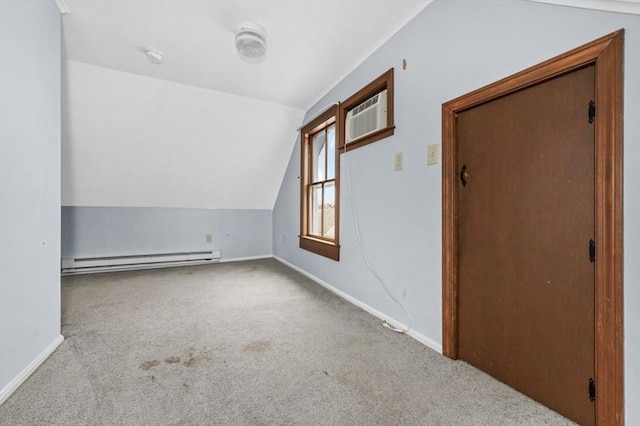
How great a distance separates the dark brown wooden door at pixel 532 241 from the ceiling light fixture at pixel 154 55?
249cm

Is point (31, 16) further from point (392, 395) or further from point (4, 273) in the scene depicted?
point (392, 395)

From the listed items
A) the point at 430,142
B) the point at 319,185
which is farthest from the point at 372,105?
the point at 319,185

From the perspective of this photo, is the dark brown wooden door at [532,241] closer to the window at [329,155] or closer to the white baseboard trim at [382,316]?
the white baseboard trim at [382,316]

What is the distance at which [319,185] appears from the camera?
11.0ft

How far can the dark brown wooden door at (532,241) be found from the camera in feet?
3.54

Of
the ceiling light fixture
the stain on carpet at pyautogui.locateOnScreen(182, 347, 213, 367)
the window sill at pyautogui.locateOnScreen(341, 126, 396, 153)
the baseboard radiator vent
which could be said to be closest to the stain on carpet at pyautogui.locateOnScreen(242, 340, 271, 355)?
the stain on carpet at pyautogui.locateOnScreen(182, 347, 213, 367)

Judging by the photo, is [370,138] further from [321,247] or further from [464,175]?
[321,247]

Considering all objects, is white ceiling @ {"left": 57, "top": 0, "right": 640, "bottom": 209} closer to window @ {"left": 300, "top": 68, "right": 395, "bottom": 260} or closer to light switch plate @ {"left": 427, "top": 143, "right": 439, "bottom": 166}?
window @ {"left": 300, "top": 68, "right": 395, "bottom": 260}

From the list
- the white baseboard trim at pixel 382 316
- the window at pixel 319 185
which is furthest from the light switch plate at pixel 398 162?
the white baseboard trim at pixel 382 316

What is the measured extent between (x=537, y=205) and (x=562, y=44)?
685 millimetres

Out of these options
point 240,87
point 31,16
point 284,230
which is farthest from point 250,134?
point 31,16

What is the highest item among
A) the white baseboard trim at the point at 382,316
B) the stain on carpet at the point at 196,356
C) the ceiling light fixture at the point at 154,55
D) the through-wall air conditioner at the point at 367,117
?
the ceiling light fixture at the point at 154,55

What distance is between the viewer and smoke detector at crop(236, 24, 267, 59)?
6.25ft

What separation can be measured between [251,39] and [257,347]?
2.16 metres
